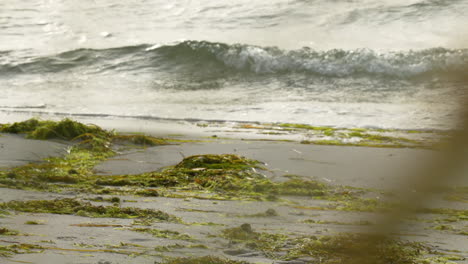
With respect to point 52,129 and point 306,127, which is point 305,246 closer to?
point 52,129

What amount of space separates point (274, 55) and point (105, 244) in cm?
1037

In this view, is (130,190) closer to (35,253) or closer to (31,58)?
(35,253)

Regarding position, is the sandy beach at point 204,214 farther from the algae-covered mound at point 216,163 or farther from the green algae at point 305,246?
the algae-covered mound at point 216,163

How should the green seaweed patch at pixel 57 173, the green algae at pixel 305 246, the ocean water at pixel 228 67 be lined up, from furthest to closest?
1. the ocean water at pixel 228 67
2. the green seaweed patch at pixel 57 173
3. the green algae at pixel 305 246

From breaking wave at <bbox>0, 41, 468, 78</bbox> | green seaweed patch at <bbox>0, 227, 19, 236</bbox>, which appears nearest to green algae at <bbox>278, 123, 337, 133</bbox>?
breaking wave at <bbox>0, 41, 468, 78</bbox>

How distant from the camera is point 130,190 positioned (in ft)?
11.9

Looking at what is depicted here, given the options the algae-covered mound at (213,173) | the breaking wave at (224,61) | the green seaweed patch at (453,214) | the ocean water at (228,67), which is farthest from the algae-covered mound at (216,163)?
the breaking wave at (224,61)

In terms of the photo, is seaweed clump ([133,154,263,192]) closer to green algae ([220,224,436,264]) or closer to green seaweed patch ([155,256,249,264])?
green algae ([220,224,436,264])

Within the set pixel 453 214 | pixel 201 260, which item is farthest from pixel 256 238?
pixel 453 214

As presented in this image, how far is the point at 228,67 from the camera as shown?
1262cm

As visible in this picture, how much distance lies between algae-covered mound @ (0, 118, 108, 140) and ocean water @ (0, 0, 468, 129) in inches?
86.0

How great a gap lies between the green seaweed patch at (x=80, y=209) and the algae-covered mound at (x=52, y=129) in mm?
2561

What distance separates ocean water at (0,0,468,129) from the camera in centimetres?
864

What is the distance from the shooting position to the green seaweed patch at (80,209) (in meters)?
2.78
